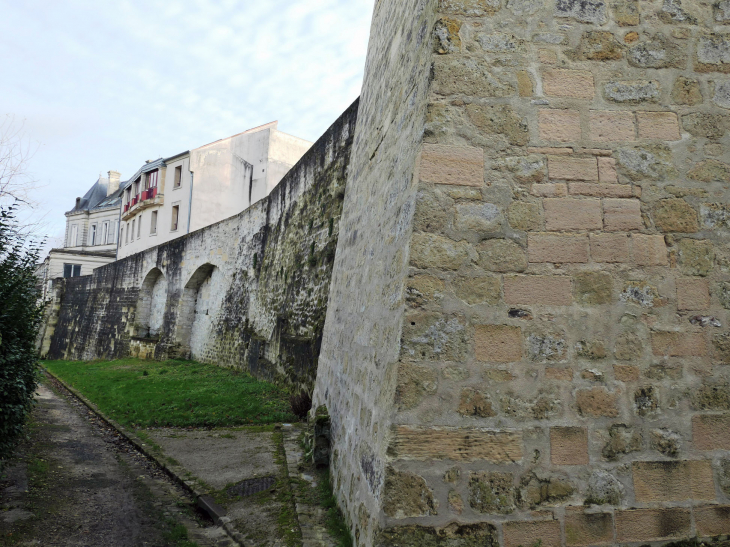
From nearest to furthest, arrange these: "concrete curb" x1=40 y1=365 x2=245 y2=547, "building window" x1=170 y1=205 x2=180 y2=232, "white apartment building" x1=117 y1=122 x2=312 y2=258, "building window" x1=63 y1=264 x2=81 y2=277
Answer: "concrete curb" x1=40 y1=365 x2=245 y2=547 < "white apartment building" x1=117 y1=122 x2=312 y2=258 < "building window" x1=170 y1=205 x2=180 y2=232 < "building window" x1=63 y1=264 x2=81 y2=277

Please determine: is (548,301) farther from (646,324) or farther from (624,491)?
(624,491)

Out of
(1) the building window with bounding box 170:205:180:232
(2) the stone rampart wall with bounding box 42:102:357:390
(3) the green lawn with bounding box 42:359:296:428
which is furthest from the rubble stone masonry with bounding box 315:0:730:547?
(1) the building window with bounding box 170:205:180:232

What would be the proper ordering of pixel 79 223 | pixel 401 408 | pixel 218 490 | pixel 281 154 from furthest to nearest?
1. pixel 79 223
2. pixel 281 154
3. pixel 218 490
4. pixel 401 408

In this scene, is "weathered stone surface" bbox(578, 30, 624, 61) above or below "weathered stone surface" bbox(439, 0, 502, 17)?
below

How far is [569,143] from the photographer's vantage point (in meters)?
2.83

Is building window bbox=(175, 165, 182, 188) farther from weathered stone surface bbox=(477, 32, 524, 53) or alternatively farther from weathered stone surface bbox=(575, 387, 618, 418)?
weathered stone surface bbox=(575, 387, 618, 418)

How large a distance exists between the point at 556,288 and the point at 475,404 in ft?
2.36

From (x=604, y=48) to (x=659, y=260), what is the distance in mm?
1197

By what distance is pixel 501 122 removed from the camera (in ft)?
9.28

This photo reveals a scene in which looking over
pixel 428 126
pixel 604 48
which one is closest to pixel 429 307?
pixel 428 126

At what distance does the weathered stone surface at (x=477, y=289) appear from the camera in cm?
265

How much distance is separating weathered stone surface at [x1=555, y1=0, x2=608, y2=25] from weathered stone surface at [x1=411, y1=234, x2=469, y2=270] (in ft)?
4.72

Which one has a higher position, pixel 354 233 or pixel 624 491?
pixel 354 233

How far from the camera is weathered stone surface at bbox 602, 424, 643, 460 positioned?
2.58 meters
